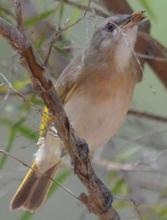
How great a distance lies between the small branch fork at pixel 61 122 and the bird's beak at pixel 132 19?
0.47m

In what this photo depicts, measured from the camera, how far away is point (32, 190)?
2.27 meters

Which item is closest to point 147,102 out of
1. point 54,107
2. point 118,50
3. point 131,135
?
point 131,135

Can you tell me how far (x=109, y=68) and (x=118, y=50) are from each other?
0.23ft

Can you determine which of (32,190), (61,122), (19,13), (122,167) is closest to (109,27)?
(122,167)

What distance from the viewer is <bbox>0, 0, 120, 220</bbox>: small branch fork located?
1171 mm

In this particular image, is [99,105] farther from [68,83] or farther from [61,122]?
[61,122]

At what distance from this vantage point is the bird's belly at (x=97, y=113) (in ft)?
6.63

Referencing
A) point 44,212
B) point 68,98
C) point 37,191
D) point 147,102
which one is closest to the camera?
point 68,98

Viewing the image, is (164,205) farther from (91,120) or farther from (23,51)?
(23,51)

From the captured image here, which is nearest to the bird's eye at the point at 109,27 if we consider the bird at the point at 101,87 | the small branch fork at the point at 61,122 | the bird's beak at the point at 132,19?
the bird at the point at 101,87

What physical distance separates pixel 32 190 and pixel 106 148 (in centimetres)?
31

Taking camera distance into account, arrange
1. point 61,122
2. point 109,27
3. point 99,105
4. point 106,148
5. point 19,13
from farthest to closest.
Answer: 1. point 106,148
2. point 109,27
3. point 99,105
4. point 61,122
5. point 19,13

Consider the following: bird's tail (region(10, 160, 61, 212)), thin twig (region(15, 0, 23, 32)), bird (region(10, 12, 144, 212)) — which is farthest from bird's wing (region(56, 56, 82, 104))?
thin twig (region(15, 0, 23, 32))

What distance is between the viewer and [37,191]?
2266 mm
